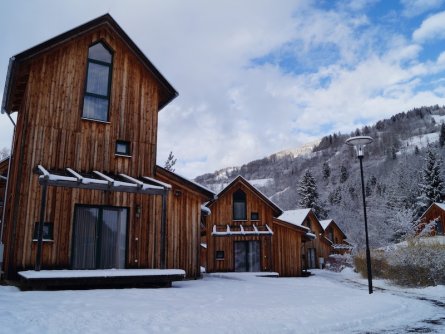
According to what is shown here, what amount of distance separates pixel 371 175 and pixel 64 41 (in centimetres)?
9194

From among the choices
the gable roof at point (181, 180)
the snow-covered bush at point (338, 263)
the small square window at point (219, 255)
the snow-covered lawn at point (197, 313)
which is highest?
the gable roof at point (181, 180)

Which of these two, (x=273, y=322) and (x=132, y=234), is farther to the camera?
(x=132, y=234)

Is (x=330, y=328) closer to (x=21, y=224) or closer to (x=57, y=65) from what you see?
(x=21, y=224)

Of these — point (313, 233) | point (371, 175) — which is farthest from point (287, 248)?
point (371, 175)

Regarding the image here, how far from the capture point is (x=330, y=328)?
23.2ft

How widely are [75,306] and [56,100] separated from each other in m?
7.87

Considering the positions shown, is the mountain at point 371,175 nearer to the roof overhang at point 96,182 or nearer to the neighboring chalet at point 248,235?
the neighboring chalet at point 248,235

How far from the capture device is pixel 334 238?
50312 millimetres

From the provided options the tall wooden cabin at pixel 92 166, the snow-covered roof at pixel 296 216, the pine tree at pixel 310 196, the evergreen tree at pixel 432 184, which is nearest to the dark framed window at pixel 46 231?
the tall wooden cabin at pixel 92 166

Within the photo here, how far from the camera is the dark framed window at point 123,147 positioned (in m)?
13.9

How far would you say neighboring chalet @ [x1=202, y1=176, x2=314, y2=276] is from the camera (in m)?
27.1

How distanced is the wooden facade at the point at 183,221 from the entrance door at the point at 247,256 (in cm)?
1238

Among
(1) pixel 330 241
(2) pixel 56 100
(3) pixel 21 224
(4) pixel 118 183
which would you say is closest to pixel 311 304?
(4) pixel 118 183

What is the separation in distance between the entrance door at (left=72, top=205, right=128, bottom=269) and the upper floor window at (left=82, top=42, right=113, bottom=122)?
347 cm
